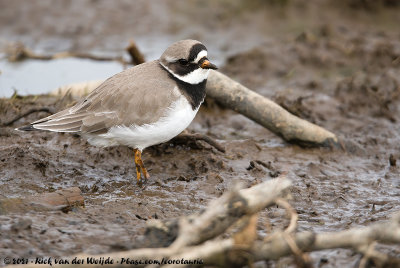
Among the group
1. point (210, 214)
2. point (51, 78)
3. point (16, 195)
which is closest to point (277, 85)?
point (51, 78)

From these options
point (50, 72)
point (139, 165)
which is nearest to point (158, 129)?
point (139, 165)

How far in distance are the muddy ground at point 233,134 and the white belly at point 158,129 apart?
0.59 metres

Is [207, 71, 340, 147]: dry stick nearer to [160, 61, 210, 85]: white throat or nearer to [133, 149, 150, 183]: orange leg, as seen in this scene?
[160, 61, 210, 85]: white throat

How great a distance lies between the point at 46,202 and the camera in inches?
218

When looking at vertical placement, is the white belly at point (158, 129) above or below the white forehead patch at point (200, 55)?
below

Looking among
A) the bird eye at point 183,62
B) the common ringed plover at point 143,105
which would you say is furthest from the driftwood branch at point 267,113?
the bird eye at point 183,62

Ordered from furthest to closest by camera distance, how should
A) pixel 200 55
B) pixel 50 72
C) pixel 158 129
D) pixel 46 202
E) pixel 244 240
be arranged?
pixel 50 72 → pixel 200 55 → pixel 158 129 → pixel 46 202 → pixel 244 240

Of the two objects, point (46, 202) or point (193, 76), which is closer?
point (46, 202)

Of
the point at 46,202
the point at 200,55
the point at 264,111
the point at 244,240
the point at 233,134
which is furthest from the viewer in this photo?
the point at 233,134

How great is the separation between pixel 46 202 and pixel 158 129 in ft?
5.13

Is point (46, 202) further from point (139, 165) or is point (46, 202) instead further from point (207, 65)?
point (207, 65)

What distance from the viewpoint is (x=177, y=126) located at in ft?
20.9

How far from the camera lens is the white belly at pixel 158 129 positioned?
249 inches

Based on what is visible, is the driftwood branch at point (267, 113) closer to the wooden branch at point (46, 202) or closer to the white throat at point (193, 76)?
the white throat at point (193, 76)
